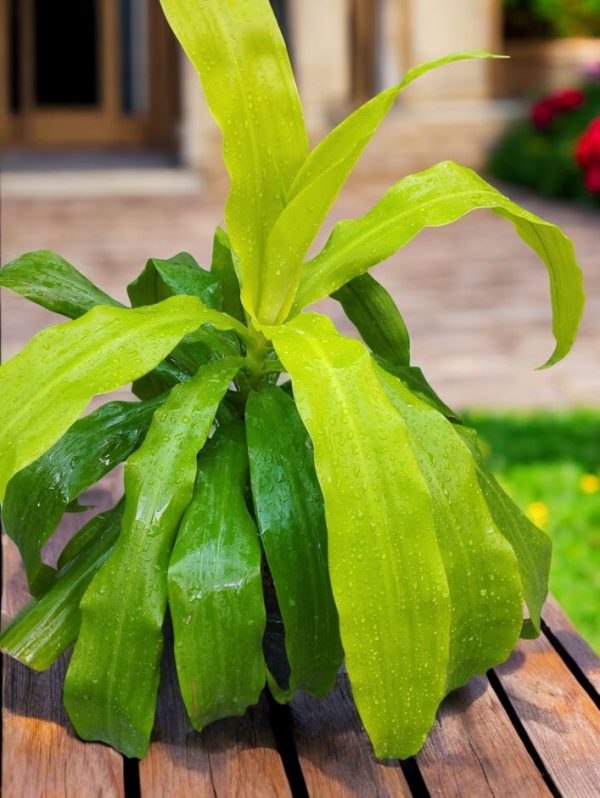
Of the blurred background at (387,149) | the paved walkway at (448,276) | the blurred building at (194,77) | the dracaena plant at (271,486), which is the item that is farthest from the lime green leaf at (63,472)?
the blurred building at (194,77)

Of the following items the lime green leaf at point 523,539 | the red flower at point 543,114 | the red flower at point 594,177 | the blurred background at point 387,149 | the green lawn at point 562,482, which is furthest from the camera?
the red flower at point 543,114

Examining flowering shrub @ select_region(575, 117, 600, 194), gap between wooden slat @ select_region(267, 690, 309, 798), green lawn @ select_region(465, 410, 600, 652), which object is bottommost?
green lawn @ select_region(465, 410, 600, 652)

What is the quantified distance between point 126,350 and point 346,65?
375 inches

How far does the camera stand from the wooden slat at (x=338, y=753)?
47.3 inches

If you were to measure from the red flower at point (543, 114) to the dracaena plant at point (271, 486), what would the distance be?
8.61 m

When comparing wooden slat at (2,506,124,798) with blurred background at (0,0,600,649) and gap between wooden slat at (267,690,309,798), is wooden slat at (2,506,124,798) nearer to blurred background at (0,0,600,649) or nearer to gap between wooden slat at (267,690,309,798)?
gap between wooden slat at (267,690,309,798)

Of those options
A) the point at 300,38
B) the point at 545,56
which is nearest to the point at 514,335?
the point at 300,38

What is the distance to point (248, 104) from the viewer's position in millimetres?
1248

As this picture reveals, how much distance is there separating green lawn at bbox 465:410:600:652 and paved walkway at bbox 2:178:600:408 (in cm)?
26

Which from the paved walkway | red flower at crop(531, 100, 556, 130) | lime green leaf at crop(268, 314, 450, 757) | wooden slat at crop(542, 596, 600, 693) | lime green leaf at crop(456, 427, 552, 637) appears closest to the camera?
lime green leaf at crop(268, 314, 450, 757)

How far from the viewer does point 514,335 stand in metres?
5.04

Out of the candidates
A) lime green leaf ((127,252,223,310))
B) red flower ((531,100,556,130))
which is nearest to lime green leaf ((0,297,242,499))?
lime green leaf ((127,252,223,310))

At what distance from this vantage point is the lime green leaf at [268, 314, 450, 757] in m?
1.11

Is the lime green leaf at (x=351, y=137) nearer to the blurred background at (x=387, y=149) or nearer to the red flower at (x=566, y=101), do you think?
the blurred background at (x=387, y=149)
